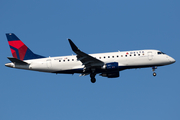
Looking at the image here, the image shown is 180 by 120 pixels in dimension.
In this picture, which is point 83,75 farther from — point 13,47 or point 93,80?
point 13,47

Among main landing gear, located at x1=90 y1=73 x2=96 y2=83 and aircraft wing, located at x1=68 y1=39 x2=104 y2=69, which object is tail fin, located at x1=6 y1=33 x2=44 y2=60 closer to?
aircraft wing, located at x1=68 y1=39 x2=104 y2=69

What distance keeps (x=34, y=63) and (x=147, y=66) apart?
19607 mm

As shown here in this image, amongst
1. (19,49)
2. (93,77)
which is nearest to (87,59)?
(93,77)

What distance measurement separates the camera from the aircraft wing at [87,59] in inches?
1720

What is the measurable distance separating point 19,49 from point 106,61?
16276mm

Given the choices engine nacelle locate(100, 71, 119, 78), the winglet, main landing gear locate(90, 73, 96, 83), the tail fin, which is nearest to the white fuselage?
the tail fin

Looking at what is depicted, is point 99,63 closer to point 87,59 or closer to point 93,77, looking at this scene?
point 87,59

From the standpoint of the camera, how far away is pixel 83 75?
51.0 meters

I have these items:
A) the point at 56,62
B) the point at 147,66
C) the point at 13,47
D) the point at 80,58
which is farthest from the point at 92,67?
the point at 13,47

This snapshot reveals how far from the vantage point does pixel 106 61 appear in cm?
4762

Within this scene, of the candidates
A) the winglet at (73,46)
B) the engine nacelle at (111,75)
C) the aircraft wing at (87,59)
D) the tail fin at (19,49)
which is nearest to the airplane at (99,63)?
the aircraft wing at (87,59)

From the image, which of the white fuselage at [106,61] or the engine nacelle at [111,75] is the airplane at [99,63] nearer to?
the white fuselage at [106,61]

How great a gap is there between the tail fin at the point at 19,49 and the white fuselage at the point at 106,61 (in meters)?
1.90

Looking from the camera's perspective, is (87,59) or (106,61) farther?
(106,61)
